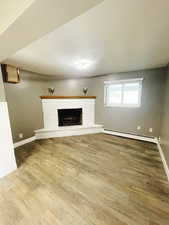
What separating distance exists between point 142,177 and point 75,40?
8.01 feet

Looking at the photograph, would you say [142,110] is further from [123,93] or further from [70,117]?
[70,117]

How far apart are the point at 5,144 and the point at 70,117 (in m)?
2.51

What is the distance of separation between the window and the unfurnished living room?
0.03 metres

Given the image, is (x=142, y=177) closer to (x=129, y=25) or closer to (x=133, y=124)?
(x=133, y=124)

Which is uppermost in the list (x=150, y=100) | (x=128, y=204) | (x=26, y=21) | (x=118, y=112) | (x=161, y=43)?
(x=161, y=43)

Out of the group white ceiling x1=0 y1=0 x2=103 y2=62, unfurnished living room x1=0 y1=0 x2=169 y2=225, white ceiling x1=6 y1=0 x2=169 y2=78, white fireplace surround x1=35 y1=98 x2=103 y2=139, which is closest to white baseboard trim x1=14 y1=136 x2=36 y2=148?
unfurnished living room x1=0 y1=0 x2=169 y2=225

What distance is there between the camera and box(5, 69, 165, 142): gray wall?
9.62ft

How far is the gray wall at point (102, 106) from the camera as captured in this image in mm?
2932

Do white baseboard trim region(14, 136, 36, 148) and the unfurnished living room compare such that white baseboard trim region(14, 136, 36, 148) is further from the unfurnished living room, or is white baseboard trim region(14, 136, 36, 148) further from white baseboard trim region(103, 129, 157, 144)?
white baseboard trim region(103, 129, 157, 144)

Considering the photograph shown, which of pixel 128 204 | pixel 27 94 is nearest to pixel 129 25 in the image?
pixel 128 204

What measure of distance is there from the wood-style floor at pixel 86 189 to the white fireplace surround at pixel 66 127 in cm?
101

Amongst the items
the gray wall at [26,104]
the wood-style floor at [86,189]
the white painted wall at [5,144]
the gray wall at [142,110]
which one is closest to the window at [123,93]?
the gray wall at [142,110]

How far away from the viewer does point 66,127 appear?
3.88m

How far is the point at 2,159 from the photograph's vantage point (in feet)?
6.03
